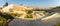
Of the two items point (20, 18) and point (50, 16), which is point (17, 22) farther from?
point (50, 16)

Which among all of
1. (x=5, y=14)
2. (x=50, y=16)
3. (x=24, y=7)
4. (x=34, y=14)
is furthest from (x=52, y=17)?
(x=5, y=14)

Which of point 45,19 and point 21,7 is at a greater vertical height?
point 21,7

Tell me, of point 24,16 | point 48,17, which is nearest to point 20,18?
point 24,16

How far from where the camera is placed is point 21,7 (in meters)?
3.00

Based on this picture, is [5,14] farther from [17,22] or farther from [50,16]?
[50,16]

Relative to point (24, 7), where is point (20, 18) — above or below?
below

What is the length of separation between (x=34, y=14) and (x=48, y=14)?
0.25 meters

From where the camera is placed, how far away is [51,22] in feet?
9.55

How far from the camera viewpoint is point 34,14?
296 centimetres

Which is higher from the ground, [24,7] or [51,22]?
[24,7]

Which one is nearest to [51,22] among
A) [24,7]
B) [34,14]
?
[34,14]

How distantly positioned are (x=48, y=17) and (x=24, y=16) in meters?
0.42

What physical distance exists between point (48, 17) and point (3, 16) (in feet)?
2.68

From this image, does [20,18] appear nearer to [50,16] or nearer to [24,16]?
[24,16]
